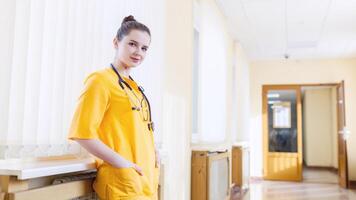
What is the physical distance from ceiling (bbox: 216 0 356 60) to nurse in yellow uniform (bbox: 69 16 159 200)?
3729 mm

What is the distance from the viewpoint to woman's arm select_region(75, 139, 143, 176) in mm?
1586

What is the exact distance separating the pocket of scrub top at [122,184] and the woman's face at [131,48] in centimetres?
54

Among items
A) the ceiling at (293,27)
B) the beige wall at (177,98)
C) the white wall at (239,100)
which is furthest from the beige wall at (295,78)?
the beige wall at (177,98)

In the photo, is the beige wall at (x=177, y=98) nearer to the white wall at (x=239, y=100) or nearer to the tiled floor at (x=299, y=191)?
the tiled floor at (x=299, y=191)

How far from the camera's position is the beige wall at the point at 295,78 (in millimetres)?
8695

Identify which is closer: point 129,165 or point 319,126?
point 129,165

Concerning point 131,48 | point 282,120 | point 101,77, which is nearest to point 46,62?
point 101,77

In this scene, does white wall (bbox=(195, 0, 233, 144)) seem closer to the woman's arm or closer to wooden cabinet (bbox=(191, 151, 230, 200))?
wooden cabinet (bbox=(191, 151, 230, 200))

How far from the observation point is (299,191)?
7277mm

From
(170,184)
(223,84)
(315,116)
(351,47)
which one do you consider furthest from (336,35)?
(315,116)

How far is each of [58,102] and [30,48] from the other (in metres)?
0.30

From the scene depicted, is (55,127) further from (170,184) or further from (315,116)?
(315,116)

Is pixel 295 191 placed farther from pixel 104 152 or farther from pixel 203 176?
pixel 104 152

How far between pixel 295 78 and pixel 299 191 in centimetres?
300
